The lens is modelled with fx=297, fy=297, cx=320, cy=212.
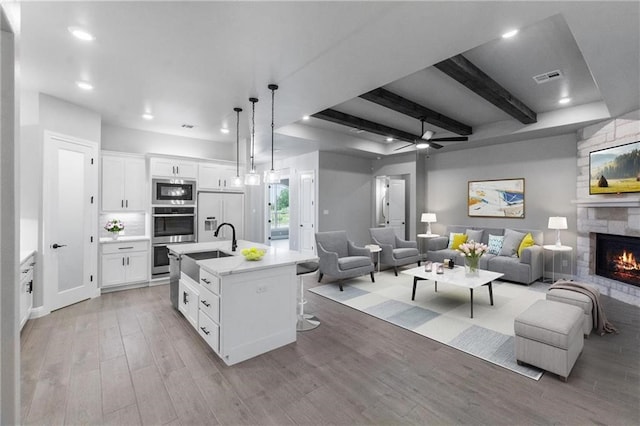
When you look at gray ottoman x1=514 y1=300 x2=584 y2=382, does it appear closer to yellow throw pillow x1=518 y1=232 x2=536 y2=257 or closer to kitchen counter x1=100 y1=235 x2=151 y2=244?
yellow throw pillow x1=518 y1=232 x2=536 y2=257

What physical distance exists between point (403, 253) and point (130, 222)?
524 centimetres

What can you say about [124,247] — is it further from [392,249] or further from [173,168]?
[392,249]

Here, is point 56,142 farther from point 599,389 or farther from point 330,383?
point 599,389

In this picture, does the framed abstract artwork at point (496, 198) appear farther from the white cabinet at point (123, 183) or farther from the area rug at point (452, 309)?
the white cabinet at point (123, 183)

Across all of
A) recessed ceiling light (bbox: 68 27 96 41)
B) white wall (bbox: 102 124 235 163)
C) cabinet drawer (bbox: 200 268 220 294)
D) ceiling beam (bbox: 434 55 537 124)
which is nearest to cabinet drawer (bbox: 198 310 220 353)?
cabinet drawer (bbox: 200 268 220 294)

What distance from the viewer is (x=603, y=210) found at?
483 cm

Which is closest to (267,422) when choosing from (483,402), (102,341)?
(483,402)

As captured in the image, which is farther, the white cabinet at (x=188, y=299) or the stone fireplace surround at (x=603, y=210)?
the stone fireplace surround at (x=603, y=210)

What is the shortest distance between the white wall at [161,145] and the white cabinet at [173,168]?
46 centimetres

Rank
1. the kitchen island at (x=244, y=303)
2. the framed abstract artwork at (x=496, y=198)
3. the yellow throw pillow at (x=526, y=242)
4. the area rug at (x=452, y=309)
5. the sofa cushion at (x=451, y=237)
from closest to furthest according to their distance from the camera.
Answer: the kitchen island at (x=244, y=303) → the area rug at (x=452, y=309) → the yellow throw pillow at (x=526, y=242) → the framed abstract artwork at (x=496, y=198) → the sofa cushion at (x=451, y=237)

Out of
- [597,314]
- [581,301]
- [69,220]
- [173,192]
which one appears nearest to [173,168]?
[173,192]

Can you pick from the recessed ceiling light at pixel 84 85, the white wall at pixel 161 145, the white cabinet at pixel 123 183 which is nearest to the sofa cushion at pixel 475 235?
the white wall at pixel 161 145

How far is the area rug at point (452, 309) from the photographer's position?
2979 millimetres

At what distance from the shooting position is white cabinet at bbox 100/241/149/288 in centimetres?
474
